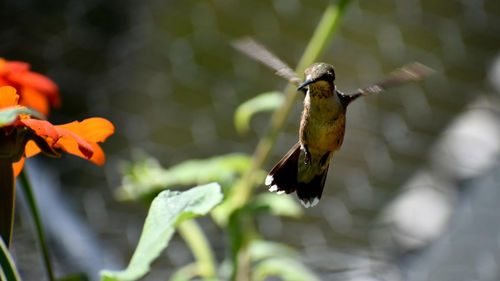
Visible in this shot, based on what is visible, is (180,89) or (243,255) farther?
(180,89)

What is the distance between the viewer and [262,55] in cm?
18

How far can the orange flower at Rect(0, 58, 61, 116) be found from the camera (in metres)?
0.23

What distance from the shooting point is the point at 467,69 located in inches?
52.1

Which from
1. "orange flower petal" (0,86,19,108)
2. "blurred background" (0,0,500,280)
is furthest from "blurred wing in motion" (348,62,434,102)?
"blurred background" (0,0,500,280)

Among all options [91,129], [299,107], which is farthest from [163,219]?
[299,107]

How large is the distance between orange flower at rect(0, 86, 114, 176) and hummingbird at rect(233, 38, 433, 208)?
0.05m

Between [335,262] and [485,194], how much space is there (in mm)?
243

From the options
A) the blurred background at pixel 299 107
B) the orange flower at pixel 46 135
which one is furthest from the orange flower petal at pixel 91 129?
the blurred background at pixel 299 107

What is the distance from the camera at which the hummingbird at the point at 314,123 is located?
0.18 meters

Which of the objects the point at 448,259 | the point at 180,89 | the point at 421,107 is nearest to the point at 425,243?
the point at 448,259

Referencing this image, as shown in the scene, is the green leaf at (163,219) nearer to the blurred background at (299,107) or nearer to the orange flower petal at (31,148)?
the orange flower petal at (31,148)

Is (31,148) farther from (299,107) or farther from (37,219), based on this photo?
(299,107)

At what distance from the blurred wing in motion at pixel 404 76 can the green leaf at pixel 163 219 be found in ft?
0.19

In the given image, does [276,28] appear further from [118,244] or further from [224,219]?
[224,219]
